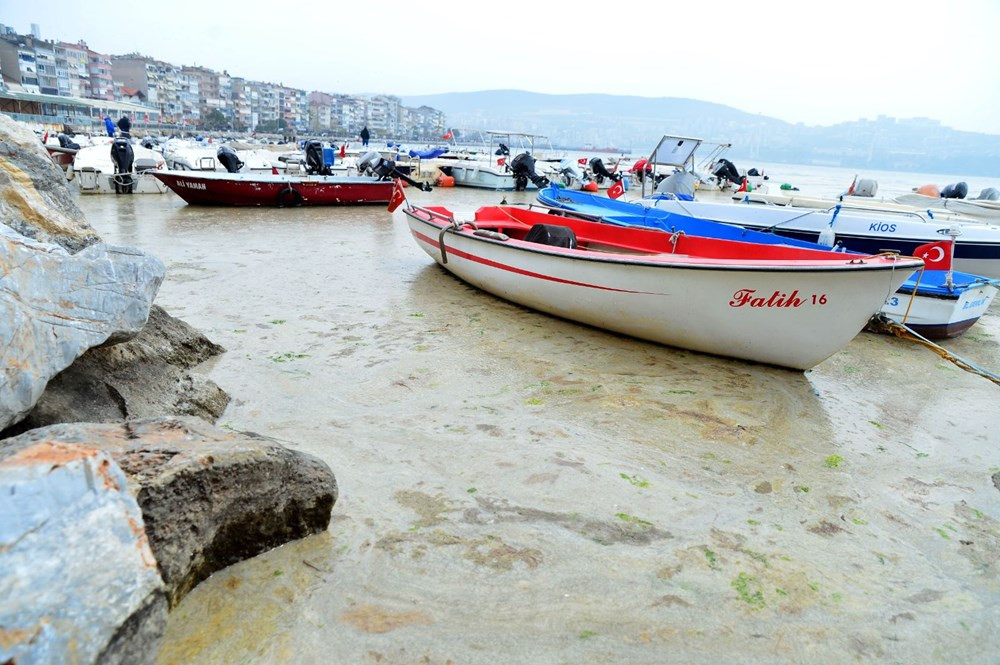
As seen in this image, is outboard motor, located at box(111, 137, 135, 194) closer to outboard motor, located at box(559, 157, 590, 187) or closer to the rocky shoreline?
the rocky shoreline

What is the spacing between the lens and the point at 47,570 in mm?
1691

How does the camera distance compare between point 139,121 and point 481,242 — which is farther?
point 139,121

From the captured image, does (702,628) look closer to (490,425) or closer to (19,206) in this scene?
(490,425)

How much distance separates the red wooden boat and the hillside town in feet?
118

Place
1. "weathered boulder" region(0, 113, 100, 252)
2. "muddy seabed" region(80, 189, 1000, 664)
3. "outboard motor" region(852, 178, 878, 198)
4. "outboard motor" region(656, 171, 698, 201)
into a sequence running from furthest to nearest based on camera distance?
1. "outboard motor" region(852, 178, 878, 198)
2. "outboard motor" region(656, 171, 698, 201)
3. "weathered boulder" region(0, 113, 100, 252)
4. "muddy seabed" region(80, 189, 1000, 664)

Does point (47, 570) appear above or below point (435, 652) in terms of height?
above

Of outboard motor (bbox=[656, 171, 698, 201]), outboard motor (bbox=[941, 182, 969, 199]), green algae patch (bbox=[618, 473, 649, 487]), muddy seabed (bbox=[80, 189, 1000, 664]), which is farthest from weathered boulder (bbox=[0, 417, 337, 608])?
outboard motor (bbox=[941, 182, 969, 199])

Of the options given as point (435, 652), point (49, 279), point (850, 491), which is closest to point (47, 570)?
point (435, 652)

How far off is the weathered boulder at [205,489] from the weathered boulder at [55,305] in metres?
0.57

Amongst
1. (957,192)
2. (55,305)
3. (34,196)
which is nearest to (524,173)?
(957,192)

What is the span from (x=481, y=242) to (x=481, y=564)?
203 inches

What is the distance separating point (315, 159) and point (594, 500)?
1771cm

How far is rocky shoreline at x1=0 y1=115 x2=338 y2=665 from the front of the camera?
1.71m

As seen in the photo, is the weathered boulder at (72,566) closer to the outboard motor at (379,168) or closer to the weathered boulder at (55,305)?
the weathered boulder at (55,305)
